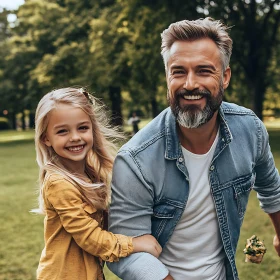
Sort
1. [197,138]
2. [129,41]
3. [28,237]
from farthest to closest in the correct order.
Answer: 1. [129,41]
2. [28,237]
3. [197,138]

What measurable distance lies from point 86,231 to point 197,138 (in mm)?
735

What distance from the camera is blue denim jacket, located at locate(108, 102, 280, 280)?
2205 millimetres

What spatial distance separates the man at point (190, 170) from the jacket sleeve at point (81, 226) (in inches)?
2.7

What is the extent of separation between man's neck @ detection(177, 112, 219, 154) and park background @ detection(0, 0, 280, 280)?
2.90 metres

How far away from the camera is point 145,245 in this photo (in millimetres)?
2236

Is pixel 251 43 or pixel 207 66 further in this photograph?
pixel 251 43

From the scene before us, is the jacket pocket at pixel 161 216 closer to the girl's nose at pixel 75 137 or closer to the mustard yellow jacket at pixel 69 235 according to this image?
the mustard yellow jacket at pixel 69 235

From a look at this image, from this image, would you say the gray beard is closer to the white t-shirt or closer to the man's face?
the man's face

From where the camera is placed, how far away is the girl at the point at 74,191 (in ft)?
7.75

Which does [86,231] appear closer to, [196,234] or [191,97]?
[196,234]

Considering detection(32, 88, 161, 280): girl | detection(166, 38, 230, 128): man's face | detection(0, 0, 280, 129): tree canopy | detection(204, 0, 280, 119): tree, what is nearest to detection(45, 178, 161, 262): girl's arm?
detection(32, 88, 161, 280): girl

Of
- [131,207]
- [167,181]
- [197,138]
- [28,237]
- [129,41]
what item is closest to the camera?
[131,207]

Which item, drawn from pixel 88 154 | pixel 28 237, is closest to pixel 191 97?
pixel 88 154

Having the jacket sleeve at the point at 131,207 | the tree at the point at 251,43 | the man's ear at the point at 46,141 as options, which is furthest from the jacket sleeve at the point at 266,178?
the tree at the point at 251,43
